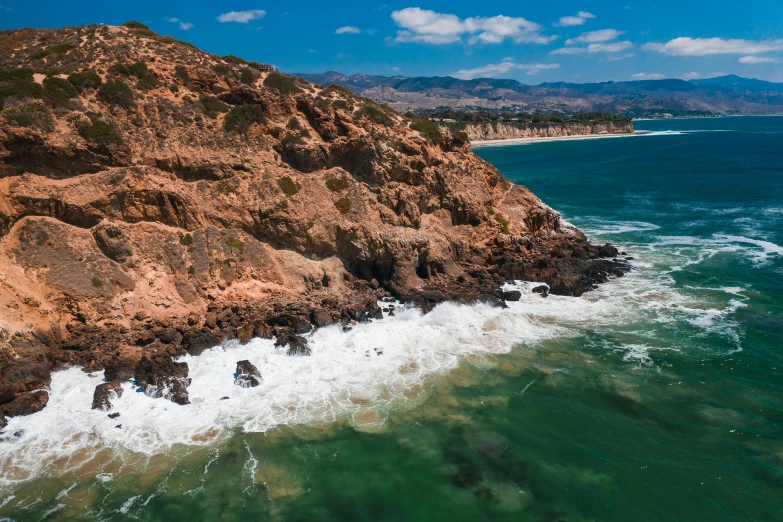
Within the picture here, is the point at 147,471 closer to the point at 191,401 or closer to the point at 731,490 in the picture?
the point at 191,401

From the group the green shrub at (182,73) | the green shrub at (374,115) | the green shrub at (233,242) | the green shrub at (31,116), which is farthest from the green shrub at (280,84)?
the green shrub at (31,116)

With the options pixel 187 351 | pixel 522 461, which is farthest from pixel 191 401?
pixel 522 461

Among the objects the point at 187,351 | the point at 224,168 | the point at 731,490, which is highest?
the point at 224,168

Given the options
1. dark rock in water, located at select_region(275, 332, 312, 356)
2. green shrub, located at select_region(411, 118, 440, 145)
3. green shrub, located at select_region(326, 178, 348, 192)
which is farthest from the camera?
green shrub, located at select_region(411, 118, 440, 145)

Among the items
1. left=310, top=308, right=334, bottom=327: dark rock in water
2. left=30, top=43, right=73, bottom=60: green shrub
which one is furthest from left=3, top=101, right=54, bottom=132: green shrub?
left=310, top=308, right=334, bottom=327: dark rock in water

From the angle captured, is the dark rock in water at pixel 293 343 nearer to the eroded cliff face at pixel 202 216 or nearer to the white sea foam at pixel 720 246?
the eroded cliff face at pixel 202 216

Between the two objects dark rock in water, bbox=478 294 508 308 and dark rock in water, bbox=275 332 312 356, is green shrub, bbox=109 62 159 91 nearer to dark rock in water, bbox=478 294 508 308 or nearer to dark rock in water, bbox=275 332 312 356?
dark rock in water, bbox=275 332 312 356
